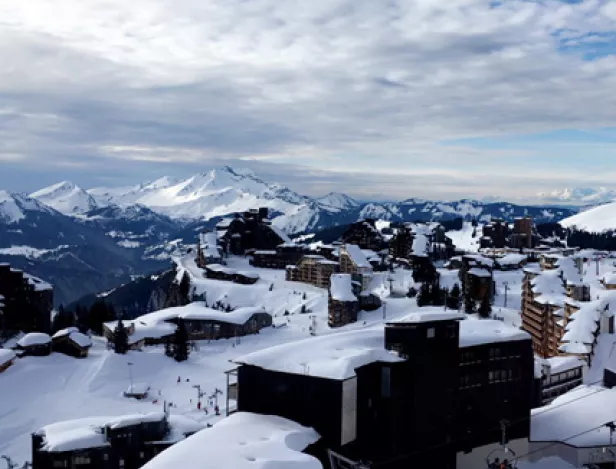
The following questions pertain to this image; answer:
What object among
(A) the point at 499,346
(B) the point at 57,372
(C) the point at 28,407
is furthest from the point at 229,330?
(A) the point at 499,346

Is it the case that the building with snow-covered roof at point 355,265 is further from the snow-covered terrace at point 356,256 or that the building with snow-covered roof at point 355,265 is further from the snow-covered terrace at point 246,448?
the snow-covered terrace at point 246,448

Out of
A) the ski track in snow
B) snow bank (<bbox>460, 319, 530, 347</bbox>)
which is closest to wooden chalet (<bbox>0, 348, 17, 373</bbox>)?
the ski track in snow

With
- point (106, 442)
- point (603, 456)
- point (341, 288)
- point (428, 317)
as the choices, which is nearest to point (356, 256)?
point (341, 288)

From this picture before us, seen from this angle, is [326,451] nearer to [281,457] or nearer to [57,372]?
[281,457]

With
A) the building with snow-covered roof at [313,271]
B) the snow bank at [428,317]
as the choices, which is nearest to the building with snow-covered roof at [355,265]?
the building with snow-covered roof at [313,271]

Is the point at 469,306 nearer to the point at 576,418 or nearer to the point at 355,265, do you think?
the point at 355,265
